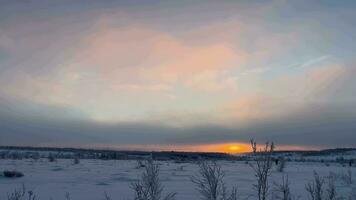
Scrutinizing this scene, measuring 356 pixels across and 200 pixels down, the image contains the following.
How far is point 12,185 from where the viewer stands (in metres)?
21.7

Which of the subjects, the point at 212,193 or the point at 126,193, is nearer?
the point at 212,193

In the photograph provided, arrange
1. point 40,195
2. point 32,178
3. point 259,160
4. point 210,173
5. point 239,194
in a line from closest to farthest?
1. point 259,160
2. point 210,173
3. point 40,195
4. point 239,194
5. point 32,178

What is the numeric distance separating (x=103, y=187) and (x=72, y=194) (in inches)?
109

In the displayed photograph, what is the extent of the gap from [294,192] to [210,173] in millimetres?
12026

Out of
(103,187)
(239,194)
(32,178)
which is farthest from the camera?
(32,178)

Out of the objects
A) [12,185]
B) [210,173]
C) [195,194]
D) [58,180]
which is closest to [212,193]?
[210,173]

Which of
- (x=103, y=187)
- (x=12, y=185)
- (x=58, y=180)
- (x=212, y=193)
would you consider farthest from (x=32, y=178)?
(x=212, y=193)

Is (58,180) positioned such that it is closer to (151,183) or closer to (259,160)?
(151,183)

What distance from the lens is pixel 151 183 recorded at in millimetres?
10039

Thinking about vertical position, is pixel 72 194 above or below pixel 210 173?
below

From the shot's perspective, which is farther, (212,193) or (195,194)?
(195,194)

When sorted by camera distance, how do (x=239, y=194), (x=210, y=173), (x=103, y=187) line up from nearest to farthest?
(x=210, y=173) → (x=239, y=194) → (x=103, y=187)

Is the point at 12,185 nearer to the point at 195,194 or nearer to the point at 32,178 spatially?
the point at 32,178

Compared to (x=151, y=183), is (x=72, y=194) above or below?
below
